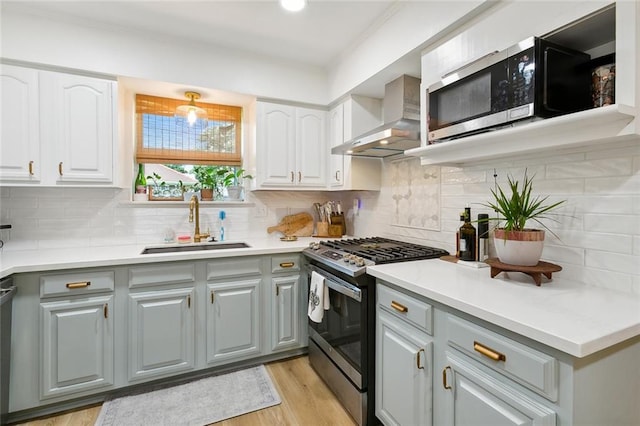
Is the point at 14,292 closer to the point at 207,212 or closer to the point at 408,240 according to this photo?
the point at 207,212

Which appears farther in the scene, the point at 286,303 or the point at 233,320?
the point at 286,303

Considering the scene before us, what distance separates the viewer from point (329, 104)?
284cm

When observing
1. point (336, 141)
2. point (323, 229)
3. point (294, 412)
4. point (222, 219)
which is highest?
point (336, 141)

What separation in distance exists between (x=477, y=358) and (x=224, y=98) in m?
2.62

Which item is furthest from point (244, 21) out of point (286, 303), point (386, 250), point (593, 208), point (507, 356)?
point (507, 356)

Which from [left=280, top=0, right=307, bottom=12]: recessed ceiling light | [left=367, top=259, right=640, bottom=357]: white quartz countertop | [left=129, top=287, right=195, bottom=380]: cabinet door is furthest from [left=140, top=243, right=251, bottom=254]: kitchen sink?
[left=280, top=0, right=307, bottom=12]: recessed ceiling light

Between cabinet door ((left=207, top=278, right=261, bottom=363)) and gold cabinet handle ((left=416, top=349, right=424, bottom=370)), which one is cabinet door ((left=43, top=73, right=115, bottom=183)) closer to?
cabinet door ((left=207, top=278, right=261, bottom=363))

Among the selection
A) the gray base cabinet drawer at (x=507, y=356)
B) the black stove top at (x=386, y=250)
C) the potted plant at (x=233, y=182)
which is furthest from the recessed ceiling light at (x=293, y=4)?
the gray base cabinet drawer at (x=507, y=356)

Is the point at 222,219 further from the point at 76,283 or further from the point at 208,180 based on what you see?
the point at 76,283

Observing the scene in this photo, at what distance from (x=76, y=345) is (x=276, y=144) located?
6.47 ft

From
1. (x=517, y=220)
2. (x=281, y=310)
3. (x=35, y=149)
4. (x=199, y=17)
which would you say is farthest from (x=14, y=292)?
(x=517, y=220)

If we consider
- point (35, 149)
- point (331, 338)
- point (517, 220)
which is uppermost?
point (35, 149)

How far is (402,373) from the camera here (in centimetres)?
143

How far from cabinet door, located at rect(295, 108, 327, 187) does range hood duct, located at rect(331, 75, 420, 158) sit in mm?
463
